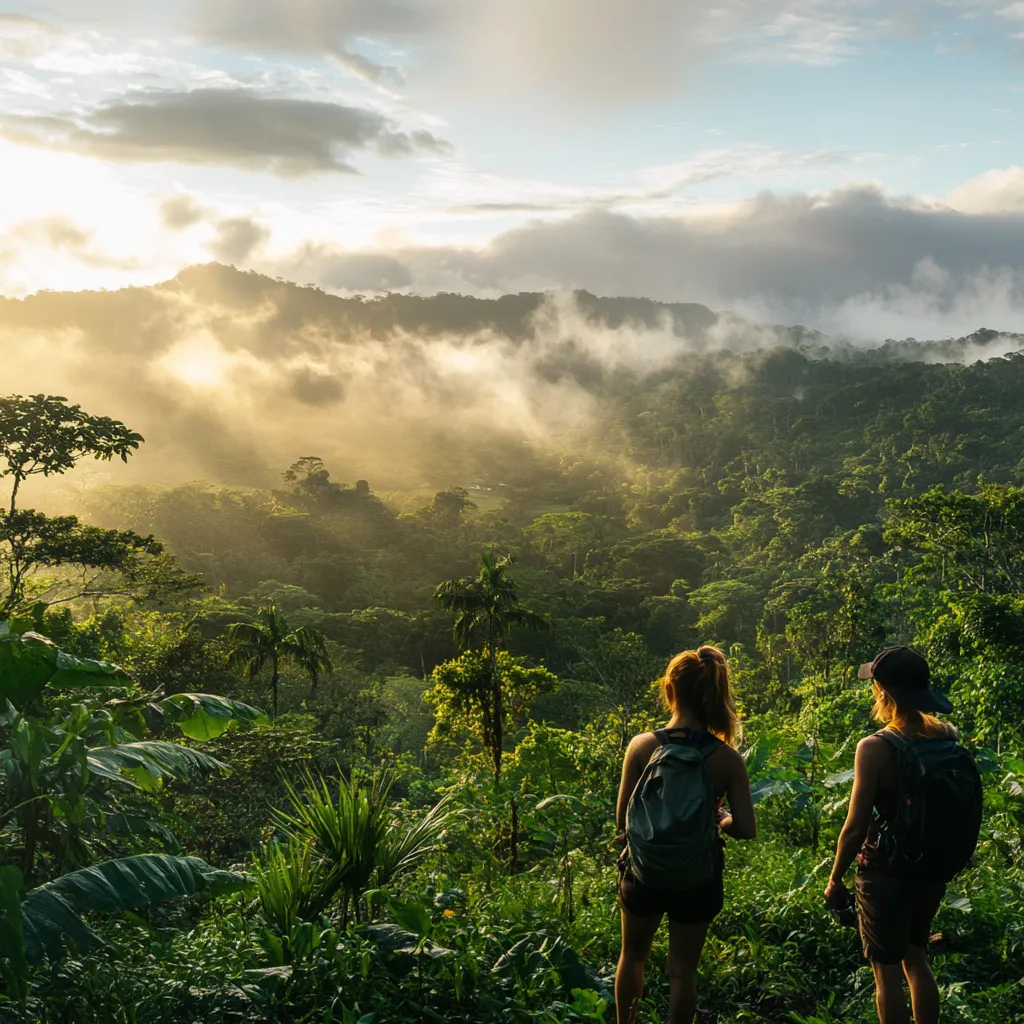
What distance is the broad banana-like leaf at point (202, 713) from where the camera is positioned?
164 inches

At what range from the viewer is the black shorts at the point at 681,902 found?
2.79 meters

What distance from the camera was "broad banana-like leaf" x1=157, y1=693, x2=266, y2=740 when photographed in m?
4.16

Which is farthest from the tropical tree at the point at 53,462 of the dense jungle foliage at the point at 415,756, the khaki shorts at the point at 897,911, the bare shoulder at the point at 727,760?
the khaki shorts at the point at 897,911

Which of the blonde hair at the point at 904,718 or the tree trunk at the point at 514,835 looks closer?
the blonde hair at the point at 904,718

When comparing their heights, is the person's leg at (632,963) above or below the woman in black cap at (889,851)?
below

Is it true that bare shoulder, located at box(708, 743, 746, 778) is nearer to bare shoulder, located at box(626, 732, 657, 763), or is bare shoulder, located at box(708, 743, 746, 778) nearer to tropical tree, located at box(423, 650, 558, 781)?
bare shoulder, located at box(626, 732, 657, 763)

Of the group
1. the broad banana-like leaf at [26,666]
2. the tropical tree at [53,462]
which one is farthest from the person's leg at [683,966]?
the tropical tree at [53,462]

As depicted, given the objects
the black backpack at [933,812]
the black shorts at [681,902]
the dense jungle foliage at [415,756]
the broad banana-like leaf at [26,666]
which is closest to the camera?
the black backpack at [933,812]

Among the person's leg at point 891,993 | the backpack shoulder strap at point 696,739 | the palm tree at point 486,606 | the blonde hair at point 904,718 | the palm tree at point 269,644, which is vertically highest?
the blonde hair at point 904,718

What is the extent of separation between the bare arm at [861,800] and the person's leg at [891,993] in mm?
329

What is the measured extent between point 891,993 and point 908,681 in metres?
0.99

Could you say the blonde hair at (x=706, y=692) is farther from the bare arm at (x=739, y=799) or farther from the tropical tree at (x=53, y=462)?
the tropical tree at (x=53, y=462)

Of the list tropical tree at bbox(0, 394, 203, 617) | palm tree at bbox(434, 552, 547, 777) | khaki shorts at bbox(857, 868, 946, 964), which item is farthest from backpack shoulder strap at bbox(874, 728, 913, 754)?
palm tree at bbox(434, 552, 547, 777)

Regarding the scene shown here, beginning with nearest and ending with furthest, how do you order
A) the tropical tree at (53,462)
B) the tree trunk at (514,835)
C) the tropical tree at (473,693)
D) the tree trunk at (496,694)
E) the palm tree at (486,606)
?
1. the tree trunk at (514,835)
2. the tropical tree at (53,462)
3. the tree trunk at (496,694)
4. the tropical tree at (473,693)
5. the palm tree at (486,606)
